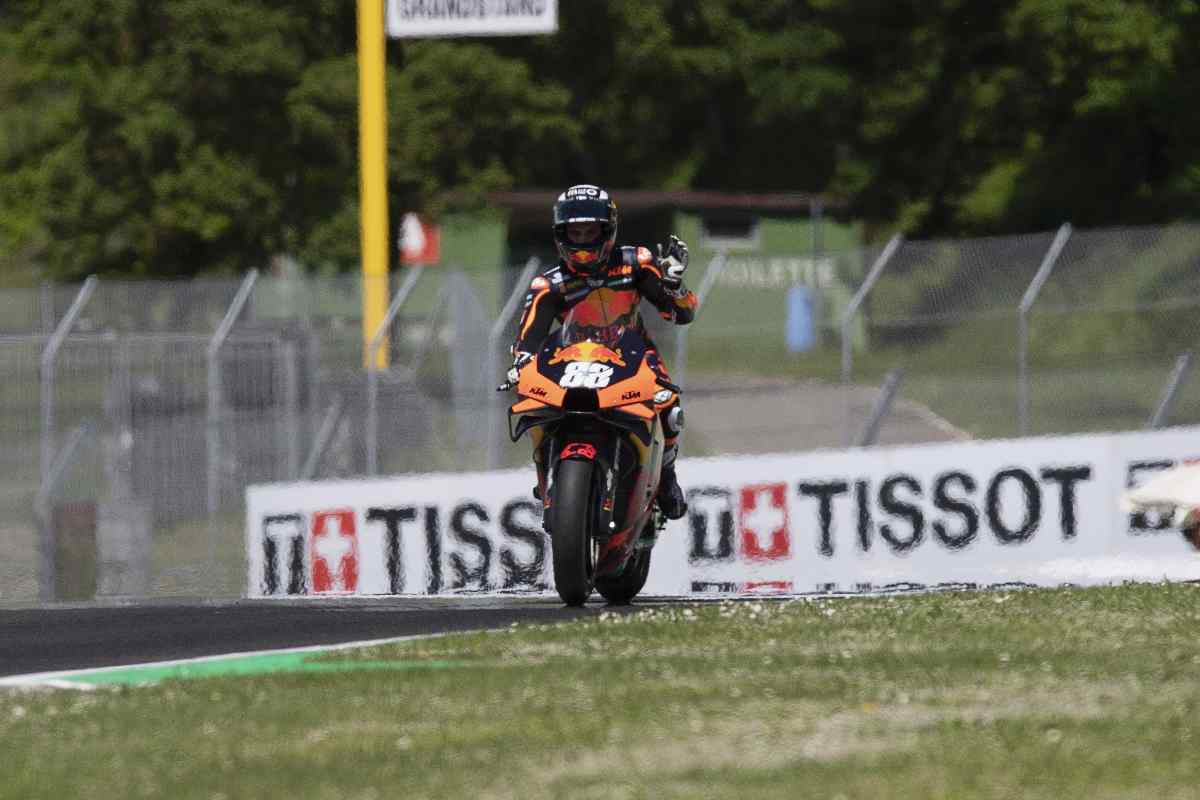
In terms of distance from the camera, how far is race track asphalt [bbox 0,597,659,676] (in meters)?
9.73

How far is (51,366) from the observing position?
20.4 m

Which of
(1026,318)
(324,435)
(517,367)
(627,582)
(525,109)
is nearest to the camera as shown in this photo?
(517,367)

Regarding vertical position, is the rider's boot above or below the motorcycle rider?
below

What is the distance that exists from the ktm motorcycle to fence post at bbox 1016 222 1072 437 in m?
8.00

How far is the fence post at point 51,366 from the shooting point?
2017 cm

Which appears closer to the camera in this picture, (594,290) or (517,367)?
(517,367)

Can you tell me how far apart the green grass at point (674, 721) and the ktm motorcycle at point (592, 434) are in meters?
1.57

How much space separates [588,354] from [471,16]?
28.6 feet

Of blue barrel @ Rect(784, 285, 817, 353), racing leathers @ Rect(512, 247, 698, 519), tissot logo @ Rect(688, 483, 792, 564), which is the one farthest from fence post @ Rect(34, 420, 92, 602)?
racing leathers @ Rect(512, 247, 698, 519)

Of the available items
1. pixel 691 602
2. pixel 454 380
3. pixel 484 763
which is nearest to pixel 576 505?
pixel 691 602

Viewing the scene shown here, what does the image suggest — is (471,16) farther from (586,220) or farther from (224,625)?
(224,625)

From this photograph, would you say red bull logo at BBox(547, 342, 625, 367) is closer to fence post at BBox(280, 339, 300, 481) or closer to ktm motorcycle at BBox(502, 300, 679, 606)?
ktm motorcycle at BBox(502, 300, 679, 606)

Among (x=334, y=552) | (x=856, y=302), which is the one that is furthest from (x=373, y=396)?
(x=856, y=302)

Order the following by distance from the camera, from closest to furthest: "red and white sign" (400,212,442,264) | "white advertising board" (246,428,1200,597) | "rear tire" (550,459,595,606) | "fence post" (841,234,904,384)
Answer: "rear tire" (550,459,595,606) → "white advertising board" (246,428,1200,597) → "fence post" (841,234,904,384) → "red and white sign" (400,212,442,264)
